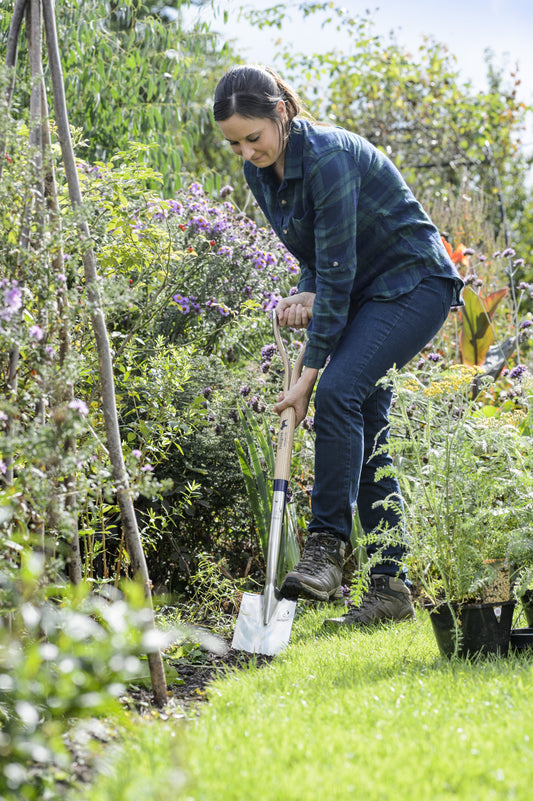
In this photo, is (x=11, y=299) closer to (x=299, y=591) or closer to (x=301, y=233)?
(x=299, y=591)

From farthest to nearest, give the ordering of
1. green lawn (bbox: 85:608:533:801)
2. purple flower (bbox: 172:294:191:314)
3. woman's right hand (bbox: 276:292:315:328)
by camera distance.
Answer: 1. purple flower (bbox: 172:294:191:314)
2. woman's right hand (bbox: 276:292:315:328)
3. green lawn (bbox: 85:608:533:801)

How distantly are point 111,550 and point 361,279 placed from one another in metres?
1.45

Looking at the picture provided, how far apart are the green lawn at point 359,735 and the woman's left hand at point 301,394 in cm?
87

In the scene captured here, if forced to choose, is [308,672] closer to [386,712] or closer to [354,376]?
[386,712]

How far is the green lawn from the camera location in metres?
1.31

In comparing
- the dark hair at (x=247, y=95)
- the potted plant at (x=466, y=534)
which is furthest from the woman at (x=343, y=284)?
the potted plant at (x=466, y=534)

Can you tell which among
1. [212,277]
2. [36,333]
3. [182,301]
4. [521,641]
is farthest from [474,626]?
[212,277]

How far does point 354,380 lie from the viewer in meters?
2.57

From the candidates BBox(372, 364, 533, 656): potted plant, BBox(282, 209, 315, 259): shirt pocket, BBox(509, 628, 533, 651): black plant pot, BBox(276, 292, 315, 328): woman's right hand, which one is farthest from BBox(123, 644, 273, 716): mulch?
BBox(282, 209, 315, 259): shirt pocket

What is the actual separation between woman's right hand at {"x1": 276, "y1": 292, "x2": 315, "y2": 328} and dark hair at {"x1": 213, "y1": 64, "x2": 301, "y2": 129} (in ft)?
2.12

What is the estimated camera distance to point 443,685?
188 cm

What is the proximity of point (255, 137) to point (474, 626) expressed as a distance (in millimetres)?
1624

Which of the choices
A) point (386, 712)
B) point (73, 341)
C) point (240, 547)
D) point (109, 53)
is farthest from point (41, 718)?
point (109, 53)

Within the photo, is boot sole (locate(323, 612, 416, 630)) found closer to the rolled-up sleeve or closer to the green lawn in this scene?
the green lawn
